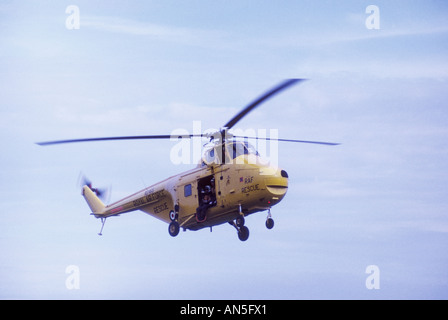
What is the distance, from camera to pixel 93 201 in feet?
130

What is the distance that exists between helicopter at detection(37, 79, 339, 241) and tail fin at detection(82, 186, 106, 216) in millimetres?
4189

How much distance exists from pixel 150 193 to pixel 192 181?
3.46m

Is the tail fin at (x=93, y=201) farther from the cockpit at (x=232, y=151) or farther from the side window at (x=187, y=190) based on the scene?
the cockpit at (x=232, y=151)

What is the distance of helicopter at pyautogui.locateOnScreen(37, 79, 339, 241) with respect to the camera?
29.7 m

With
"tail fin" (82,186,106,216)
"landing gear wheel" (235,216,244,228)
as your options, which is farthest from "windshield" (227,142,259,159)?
"tail fin" (82,186,106,216)

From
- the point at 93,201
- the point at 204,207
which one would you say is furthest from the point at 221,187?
the point at 93,201

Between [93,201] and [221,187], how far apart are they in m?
10.7

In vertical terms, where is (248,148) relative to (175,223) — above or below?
above

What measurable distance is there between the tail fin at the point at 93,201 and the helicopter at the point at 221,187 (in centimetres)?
419

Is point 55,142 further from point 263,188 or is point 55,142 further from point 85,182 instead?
point 85,182

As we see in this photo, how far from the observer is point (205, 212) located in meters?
32.0

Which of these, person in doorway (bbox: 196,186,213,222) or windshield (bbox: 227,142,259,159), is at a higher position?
windshield (bbox: 227,142,259,159)

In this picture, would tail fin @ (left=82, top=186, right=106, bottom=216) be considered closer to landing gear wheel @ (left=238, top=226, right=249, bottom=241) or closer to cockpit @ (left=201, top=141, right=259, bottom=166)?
cockpit @ (left=201, top=141, right=259, bottom=166)
